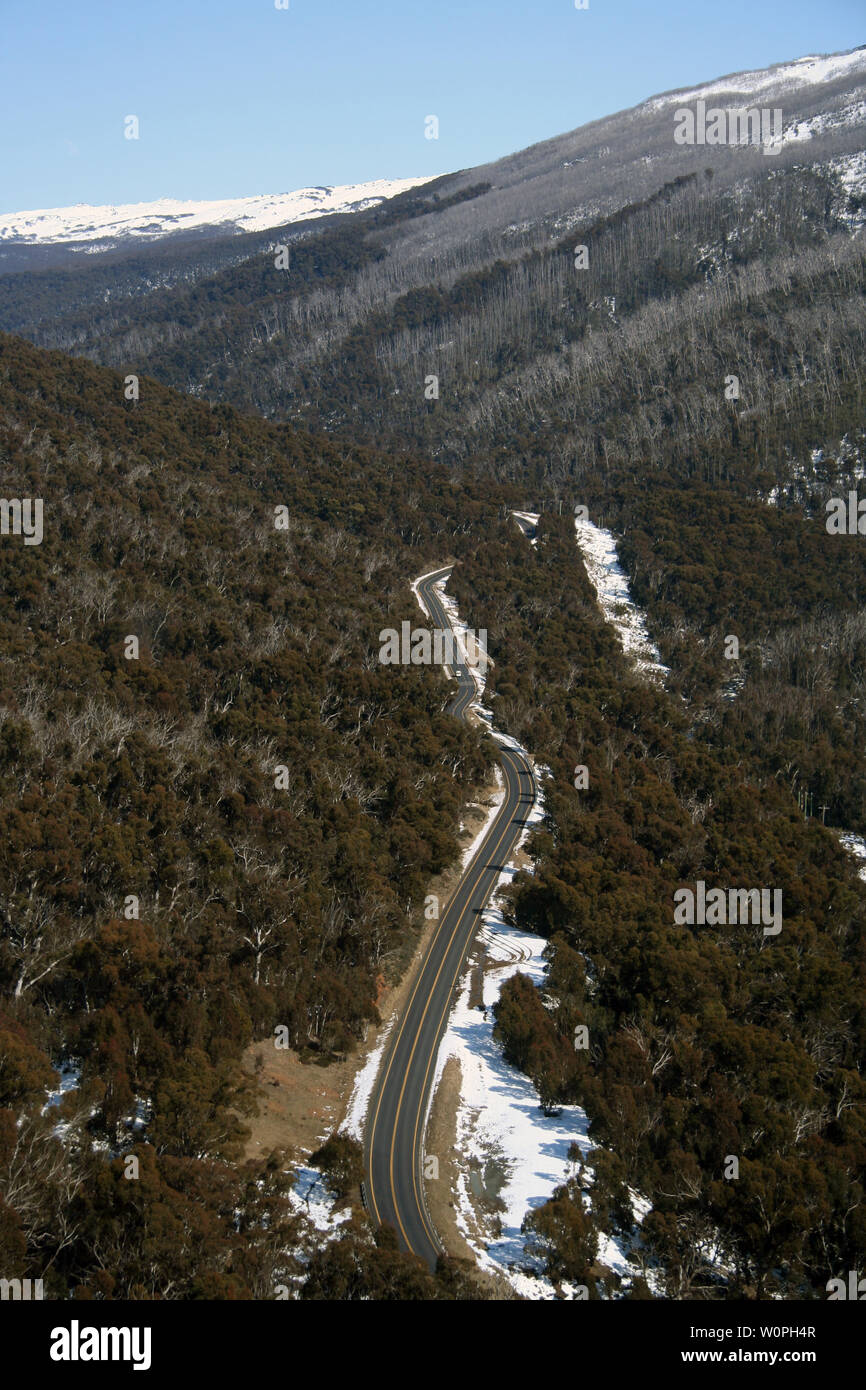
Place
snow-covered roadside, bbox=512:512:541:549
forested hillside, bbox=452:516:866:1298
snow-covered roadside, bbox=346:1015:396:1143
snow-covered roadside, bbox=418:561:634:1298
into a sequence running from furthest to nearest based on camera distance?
snow-covered roadside, bbox=512:512:541:549
snow-covered roadside, bbox=346:1015:396:1143
forested hillside, bbox=452:516:866:1298
snow-covered roadside, bbox=418:561:634:1298

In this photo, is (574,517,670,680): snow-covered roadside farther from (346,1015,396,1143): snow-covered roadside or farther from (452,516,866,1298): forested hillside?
(346,1015,396,1143): snow-covered roadside

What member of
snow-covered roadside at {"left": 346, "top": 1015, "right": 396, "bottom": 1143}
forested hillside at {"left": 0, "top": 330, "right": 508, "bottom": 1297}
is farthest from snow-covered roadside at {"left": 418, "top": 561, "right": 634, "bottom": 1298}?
forested hillside at {"left": 0, "top": 330, "right": 508, "bottom": 1297}

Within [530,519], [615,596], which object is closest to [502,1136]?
[615,596]

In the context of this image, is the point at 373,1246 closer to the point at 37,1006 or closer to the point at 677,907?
the point at 37,1006

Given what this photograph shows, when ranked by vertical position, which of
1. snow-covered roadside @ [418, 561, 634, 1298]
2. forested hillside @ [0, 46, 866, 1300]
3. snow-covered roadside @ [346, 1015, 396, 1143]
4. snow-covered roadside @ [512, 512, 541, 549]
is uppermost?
snow-covered roadside @ [512, 512, 541, 549]

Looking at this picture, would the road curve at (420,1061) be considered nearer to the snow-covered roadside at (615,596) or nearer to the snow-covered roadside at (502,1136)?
the snow-covered roadside at (502,1136)

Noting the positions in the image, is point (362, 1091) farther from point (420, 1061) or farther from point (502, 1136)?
point (502, 1136)

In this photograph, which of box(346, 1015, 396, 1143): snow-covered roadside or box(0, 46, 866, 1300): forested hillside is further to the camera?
box(346, 1015, 396, 1143): snow-covered roadside

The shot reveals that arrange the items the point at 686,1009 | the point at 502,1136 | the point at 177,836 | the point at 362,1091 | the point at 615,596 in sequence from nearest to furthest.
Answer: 1. the point at 502,1136
2. the point at 362,1091
3. the point at 686,1009
4. the point at 177,836
5. the point at 615,596
